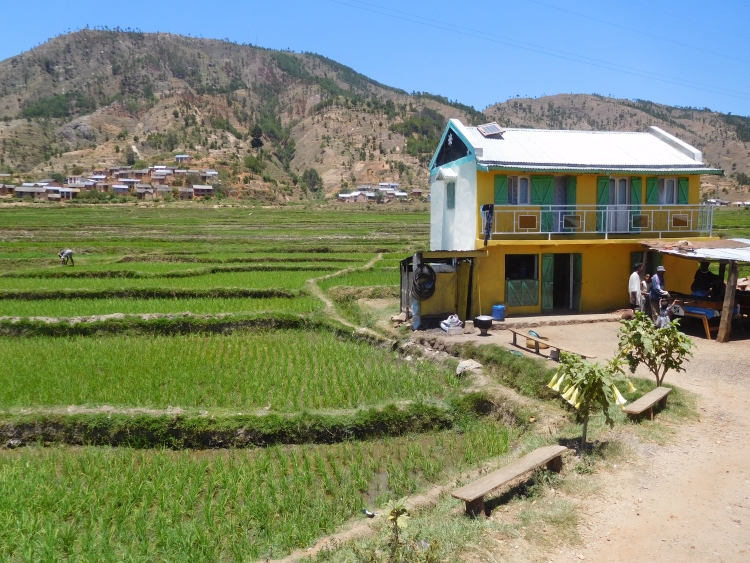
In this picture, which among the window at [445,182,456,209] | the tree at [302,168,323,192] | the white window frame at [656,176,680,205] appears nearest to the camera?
the white window frame at [656,176,680,205]

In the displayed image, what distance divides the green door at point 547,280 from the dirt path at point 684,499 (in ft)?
26.1

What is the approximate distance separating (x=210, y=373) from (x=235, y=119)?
12976cm

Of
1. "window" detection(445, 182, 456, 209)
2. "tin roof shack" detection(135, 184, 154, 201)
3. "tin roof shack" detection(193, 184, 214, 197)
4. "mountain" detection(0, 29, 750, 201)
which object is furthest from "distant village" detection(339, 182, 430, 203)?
"window" detection(445, 182, 456, 209)

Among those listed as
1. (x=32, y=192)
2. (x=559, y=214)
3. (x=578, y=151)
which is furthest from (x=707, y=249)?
(x=32, y=192)

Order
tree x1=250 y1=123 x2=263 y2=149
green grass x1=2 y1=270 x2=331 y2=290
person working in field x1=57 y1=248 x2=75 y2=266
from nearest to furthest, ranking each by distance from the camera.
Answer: green grass x1=2 y1=270 x2=331 y2=290 → person working in field x1=57 y1=248 x2=75 y2=266 → tree x1=250 y1=123 x2=263 y2=149

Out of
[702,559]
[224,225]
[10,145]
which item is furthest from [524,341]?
[10,145]

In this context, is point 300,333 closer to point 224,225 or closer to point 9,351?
point 9,351

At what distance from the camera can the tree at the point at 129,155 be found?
100 metres

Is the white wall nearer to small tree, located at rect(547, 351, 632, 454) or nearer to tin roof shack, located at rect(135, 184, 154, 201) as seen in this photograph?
small tree, located at rect(547, 351, 632, 454)

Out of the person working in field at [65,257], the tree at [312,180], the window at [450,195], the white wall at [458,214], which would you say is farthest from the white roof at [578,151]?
the tree at [312,180]

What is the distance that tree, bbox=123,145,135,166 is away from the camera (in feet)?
329

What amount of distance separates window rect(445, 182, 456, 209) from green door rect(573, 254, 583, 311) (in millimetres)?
4456

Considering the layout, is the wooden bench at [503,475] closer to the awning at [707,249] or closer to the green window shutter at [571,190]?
the awning at [707,249]

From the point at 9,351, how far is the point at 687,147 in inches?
884
